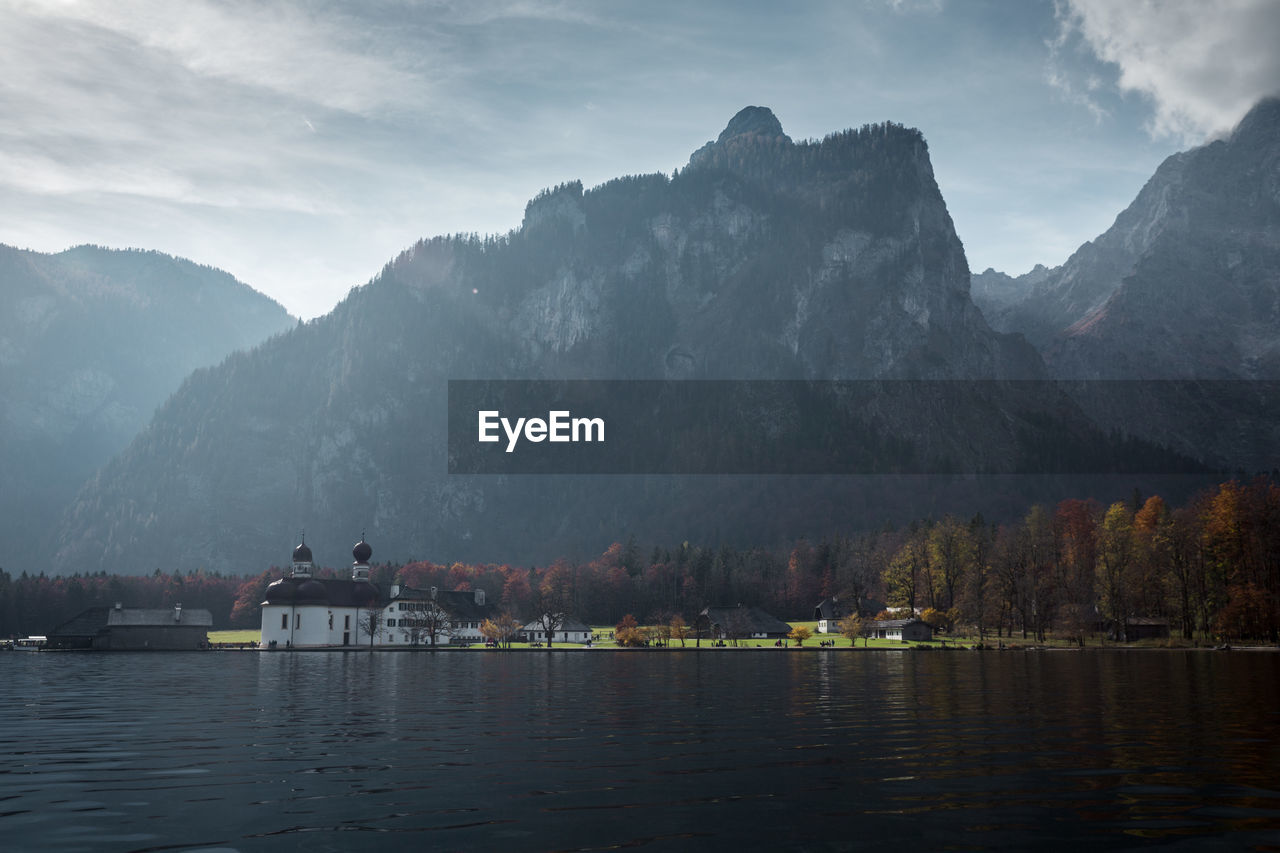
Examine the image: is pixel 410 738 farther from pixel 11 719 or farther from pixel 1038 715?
pixel 1038 715

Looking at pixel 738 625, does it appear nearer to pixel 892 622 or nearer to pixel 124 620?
pixel 892 622

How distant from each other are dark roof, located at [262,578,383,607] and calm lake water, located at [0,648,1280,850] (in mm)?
119195

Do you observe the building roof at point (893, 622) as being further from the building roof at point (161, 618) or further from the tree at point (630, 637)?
the building roof at point (161, 618)

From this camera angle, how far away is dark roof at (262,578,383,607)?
17425 centimetres

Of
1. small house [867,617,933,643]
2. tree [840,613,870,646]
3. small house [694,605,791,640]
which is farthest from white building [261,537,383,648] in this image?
small house [867,617,933,643]

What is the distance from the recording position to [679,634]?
17350 centimetres

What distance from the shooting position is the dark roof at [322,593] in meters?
174

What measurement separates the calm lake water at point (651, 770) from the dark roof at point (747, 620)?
127926 mm

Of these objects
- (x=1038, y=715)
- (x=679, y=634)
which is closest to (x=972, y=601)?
(x=679, y=634)

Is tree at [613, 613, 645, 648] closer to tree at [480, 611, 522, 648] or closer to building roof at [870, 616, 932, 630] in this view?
tree at [480, 611, 522, 648]

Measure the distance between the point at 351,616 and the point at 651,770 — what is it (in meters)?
165

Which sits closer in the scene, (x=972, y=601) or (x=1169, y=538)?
(x=1169, y=538)

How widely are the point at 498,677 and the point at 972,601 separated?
9277 cm

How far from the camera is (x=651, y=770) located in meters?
28.5
